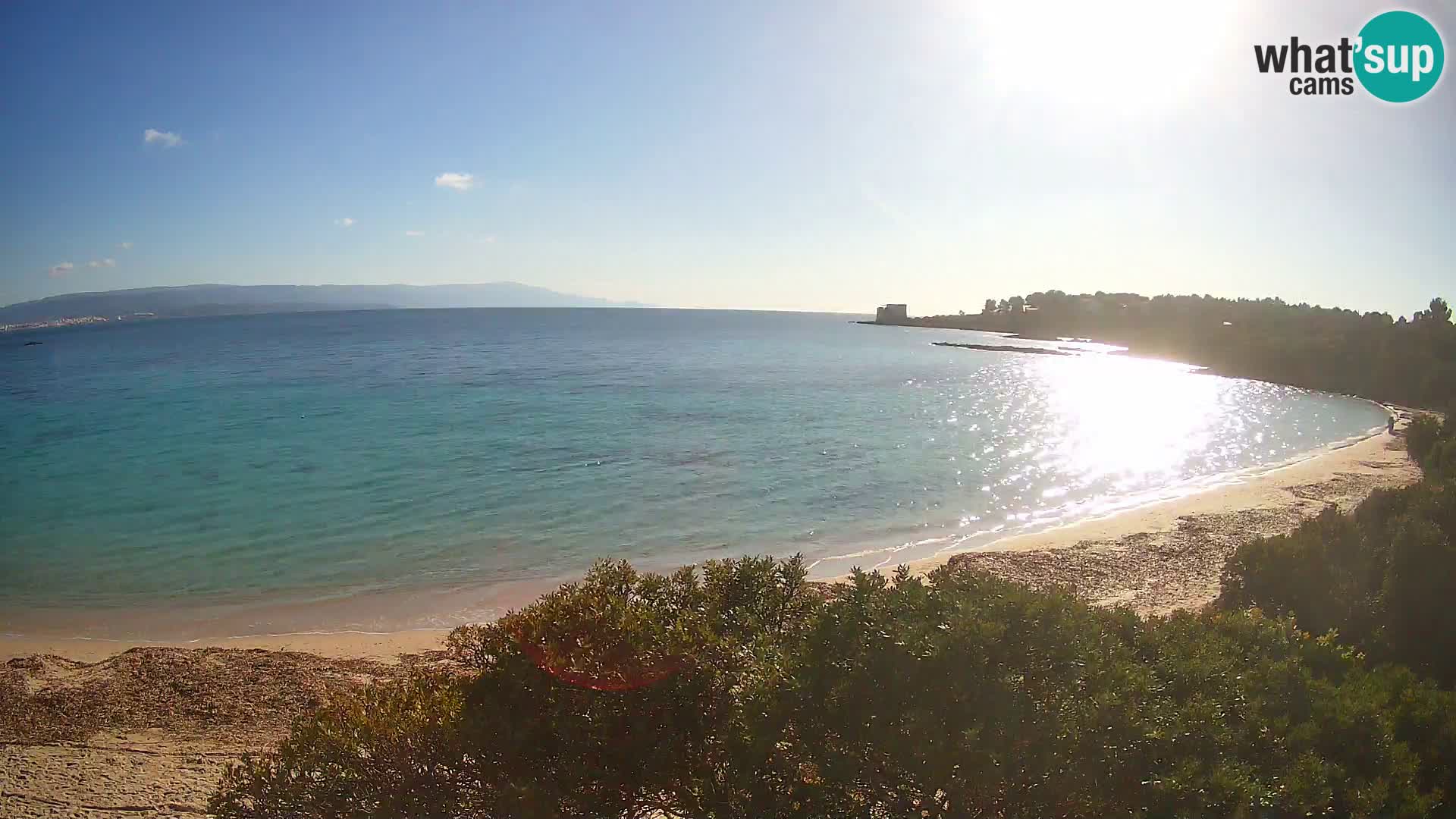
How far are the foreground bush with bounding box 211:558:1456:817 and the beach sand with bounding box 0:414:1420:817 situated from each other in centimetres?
444

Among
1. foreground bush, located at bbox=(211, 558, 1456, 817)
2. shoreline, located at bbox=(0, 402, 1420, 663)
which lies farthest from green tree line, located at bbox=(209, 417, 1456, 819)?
shoreline, located at bbox=(0, 402, 1420, 663)

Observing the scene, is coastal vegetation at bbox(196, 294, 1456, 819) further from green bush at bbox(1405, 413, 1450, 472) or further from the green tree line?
green bush at bbox(1405, 413, 1450, 472)

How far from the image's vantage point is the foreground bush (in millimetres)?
4629

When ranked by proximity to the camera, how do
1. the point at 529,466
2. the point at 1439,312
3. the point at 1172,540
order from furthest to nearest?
the point at 1439,312
the point at 529,466
the point at 1172,540

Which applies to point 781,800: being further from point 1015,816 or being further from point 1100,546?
point 1100,546

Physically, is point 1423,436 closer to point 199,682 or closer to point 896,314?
point 199,682

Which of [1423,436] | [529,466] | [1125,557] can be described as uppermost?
[1423,436]

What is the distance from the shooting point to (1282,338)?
71.8 meters

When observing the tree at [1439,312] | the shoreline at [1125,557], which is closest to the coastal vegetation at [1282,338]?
the tree at [1439,312]

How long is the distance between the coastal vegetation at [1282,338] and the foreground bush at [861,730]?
46304mm

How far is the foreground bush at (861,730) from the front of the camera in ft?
15.2

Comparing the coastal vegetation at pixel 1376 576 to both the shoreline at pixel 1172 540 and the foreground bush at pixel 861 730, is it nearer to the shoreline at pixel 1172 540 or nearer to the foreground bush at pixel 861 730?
the shoreline at pixel 1172 540

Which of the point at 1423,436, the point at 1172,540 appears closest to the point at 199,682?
the point at 1172,540

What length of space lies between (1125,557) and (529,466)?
1871 centimetres
